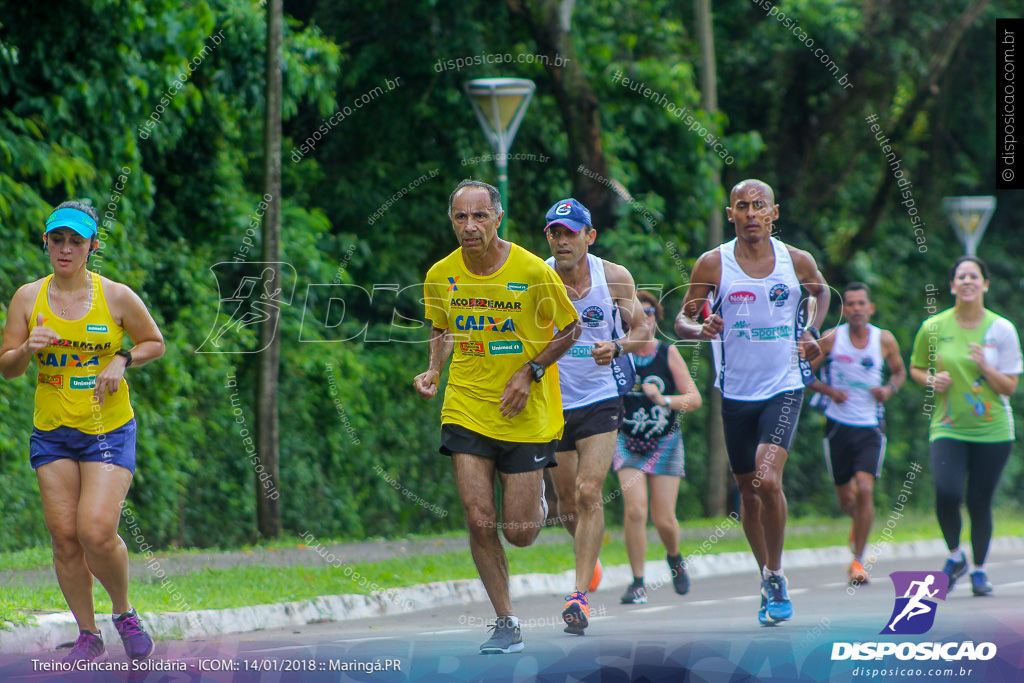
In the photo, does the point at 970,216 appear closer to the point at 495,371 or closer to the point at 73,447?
the point at 495,371

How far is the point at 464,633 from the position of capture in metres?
8.20

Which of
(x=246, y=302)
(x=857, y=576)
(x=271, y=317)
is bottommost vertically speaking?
(x=857, y=576)

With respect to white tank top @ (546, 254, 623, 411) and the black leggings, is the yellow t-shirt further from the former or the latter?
the black leggings

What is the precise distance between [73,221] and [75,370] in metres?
0.67

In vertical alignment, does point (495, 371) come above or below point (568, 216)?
below

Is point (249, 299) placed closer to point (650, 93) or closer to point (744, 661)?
point (650, 93)

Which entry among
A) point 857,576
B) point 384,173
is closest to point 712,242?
point 384,173

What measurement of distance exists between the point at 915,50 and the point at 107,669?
16574 mm

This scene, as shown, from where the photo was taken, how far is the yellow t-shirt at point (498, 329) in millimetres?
6840

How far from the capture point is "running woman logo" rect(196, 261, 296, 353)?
1280 cm

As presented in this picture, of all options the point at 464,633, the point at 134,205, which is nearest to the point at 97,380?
the point at 464,633

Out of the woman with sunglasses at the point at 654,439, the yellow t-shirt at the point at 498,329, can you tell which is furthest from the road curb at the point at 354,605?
the yellow t-shirt at the point at 498,329

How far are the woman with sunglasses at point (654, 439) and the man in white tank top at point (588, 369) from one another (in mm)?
1469

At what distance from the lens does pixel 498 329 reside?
22.4 ft
